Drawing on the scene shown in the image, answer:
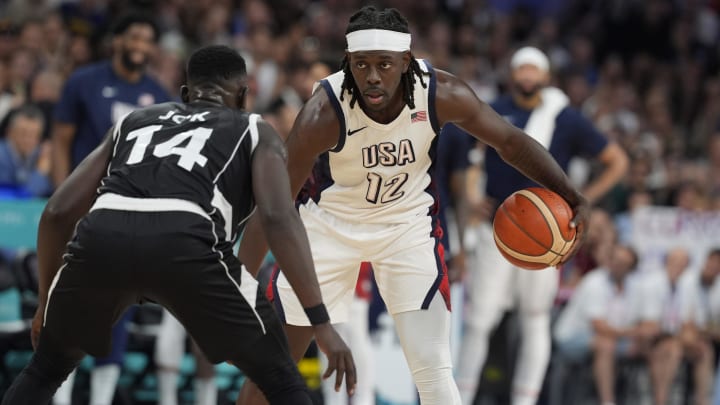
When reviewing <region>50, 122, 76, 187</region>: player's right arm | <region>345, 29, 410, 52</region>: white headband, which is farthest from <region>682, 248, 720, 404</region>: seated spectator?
<region>345, 29, 410, 52</region>: white headband

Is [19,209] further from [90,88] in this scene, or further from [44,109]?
[44,109]

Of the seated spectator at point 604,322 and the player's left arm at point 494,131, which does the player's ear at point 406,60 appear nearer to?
the player's left arm at point 494,131

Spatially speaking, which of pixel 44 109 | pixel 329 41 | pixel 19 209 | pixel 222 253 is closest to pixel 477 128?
pixel 222 253

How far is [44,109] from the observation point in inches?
354

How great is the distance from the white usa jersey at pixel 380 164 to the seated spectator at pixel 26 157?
3.18 m

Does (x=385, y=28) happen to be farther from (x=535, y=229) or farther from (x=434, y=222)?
(x=535, y=229)

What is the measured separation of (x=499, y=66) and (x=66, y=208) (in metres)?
9.80

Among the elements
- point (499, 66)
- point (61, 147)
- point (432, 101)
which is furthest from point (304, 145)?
point (499, 66)

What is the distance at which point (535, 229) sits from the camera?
549cm

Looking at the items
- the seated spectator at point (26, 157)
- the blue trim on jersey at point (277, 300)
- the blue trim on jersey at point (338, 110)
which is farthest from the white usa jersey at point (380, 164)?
the seated spectator at point (26, 157)

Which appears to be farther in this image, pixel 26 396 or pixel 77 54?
pixel 77 54

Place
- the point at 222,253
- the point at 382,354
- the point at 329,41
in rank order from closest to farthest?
1. the point at 222,253
2. the point at 382,354
3. the point at 329,41

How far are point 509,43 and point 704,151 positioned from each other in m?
2.73

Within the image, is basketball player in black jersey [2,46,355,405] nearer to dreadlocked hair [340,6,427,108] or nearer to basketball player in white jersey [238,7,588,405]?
basketball player in white jersey [238,7,588,405]
